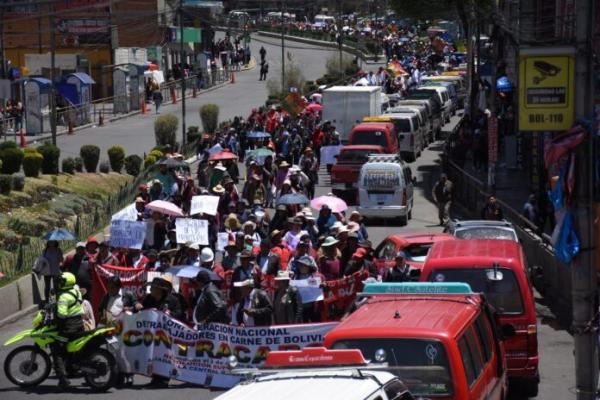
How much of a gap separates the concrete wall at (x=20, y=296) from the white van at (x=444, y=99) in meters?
38.6

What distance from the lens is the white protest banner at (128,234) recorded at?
66.6 feet

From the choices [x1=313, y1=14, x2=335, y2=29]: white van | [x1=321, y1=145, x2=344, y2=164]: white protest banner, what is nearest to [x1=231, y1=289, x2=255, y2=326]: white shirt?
[x1=321, y1=145, x2=344, y2=164]: white protest banner

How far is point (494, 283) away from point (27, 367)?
236 inches

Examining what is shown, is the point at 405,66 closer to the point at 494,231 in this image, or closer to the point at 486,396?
the point at 494,231

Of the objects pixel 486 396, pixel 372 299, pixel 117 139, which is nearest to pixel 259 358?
pixel 372 299

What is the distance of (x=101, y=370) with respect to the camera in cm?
1592

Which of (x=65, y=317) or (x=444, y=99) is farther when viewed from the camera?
(x=444, y=99)

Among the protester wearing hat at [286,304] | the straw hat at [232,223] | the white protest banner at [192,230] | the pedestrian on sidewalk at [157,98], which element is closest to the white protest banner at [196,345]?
the protester wearing hat at [286,304]

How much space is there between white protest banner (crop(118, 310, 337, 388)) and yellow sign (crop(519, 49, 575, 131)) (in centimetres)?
385

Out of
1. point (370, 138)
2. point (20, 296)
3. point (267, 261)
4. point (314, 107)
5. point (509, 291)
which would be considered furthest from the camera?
point (314, 107)

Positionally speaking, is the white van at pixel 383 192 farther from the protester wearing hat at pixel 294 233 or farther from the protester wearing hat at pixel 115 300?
the protester wearing hat at pixel 115 300

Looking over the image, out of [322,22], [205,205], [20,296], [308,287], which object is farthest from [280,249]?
[322,22]

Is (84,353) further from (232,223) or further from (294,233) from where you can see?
(232,223)

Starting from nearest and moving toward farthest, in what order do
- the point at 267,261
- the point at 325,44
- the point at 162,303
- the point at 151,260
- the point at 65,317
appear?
the point at 65,317 < the point at 162,303 < the point at 267,261 < the point at 151,260 < the point at 325,44
